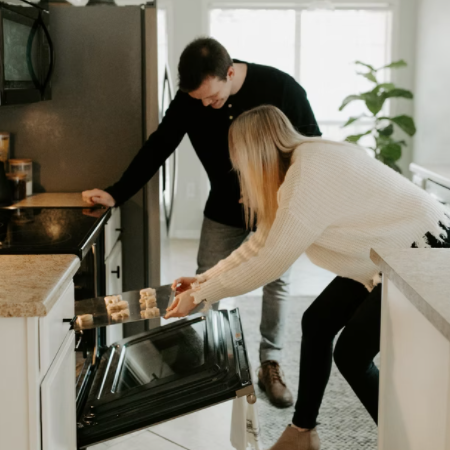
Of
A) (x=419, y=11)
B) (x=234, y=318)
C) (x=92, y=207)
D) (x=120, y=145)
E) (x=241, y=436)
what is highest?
(x=419, y=11)

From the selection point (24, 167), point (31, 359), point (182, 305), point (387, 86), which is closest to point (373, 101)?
point (387, 86)

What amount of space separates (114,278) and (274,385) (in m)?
0.75

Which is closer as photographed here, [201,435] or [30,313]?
[30,313]

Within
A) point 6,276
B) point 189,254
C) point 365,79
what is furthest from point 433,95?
point 6,276

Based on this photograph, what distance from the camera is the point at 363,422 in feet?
8.82

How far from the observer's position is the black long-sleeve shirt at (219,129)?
105 inches

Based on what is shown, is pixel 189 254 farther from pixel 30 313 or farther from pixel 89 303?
pixel 30 313

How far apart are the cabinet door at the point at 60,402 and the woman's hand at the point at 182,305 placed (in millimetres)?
267

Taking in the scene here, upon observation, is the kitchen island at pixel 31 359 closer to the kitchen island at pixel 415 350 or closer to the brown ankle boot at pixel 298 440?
the kitchen island at pixel 415 350

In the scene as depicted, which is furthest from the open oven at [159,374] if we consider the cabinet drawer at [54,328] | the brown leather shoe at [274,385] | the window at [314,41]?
the window at [314,41]

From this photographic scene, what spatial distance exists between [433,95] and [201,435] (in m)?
3.94

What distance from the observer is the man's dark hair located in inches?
92.5

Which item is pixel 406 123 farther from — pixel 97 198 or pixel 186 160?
pixel 97 198

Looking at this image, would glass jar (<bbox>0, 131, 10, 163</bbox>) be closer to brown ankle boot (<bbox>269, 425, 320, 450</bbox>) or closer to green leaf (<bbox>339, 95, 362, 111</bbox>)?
brown ankle boot (<bbox>269, 425, 320, 450</bbox>)
